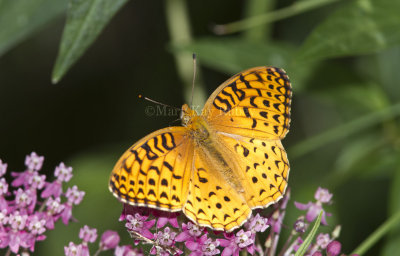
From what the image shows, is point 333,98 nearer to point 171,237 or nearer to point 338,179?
point 338,179

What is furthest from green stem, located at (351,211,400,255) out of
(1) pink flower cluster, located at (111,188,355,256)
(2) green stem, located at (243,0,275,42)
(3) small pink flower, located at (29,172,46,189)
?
(2) green stem, located at (243,0,275,42)

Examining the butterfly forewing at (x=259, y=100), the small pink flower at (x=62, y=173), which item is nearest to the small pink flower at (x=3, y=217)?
the small pink flower at (x=62, y=173)

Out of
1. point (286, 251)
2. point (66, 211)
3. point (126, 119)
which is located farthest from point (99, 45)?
point (286, 251)

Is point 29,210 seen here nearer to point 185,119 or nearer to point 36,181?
point 36,181

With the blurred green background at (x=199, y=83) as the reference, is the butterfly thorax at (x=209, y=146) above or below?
below

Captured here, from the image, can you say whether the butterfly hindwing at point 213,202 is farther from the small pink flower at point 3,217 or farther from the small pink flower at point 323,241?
the small pink flower at point 3,217

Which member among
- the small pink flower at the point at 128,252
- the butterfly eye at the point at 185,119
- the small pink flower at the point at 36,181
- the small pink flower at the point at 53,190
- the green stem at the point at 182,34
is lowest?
the small pink flower at the point at 128,252
